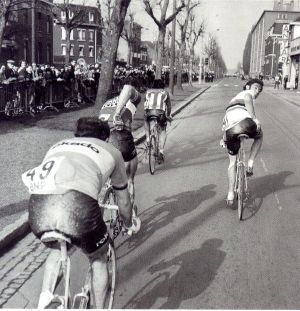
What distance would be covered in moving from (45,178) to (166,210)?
3.92 meters

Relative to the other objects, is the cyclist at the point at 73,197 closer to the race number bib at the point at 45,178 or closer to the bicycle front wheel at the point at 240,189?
the race number bib at the point at 45,178

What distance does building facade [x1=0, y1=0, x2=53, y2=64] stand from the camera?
49438 mm

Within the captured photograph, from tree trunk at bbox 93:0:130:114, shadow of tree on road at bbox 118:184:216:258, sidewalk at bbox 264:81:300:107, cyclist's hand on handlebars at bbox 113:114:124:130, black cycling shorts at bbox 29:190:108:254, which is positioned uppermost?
tree trunk at bbox 93:0:130:114

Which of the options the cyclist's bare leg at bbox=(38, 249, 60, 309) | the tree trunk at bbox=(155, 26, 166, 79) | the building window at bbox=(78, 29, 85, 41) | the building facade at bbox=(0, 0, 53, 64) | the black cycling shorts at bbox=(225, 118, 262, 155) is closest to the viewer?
the cyclist's bare leg at bbox=(38, 249, 60, 309)

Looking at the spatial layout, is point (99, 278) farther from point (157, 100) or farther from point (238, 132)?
point (157, 100)

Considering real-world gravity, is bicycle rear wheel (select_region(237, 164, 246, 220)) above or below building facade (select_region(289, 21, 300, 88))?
Result: below

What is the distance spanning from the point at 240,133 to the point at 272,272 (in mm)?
2271

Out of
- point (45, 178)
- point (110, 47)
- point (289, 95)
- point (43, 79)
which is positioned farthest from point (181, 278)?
point (289, 95)

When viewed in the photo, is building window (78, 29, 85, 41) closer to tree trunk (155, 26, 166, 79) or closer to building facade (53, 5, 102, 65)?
building facade (53, 5, 102, 65)

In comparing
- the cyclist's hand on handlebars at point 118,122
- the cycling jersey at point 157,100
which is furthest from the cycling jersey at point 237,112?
the cycling jersey at point 157,100

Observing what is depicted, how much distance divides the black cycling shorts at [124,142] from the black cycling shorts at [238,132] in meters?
1.39

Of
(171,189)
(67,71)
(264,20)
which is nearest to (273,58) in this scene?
(264,20)

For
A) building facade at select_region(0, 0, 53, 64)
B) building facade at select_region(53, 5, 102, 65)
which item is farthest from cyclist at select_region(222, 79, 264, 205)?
building facade at select_region(53, 5, 102, 65)

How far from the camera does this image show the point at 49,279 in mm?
2812
